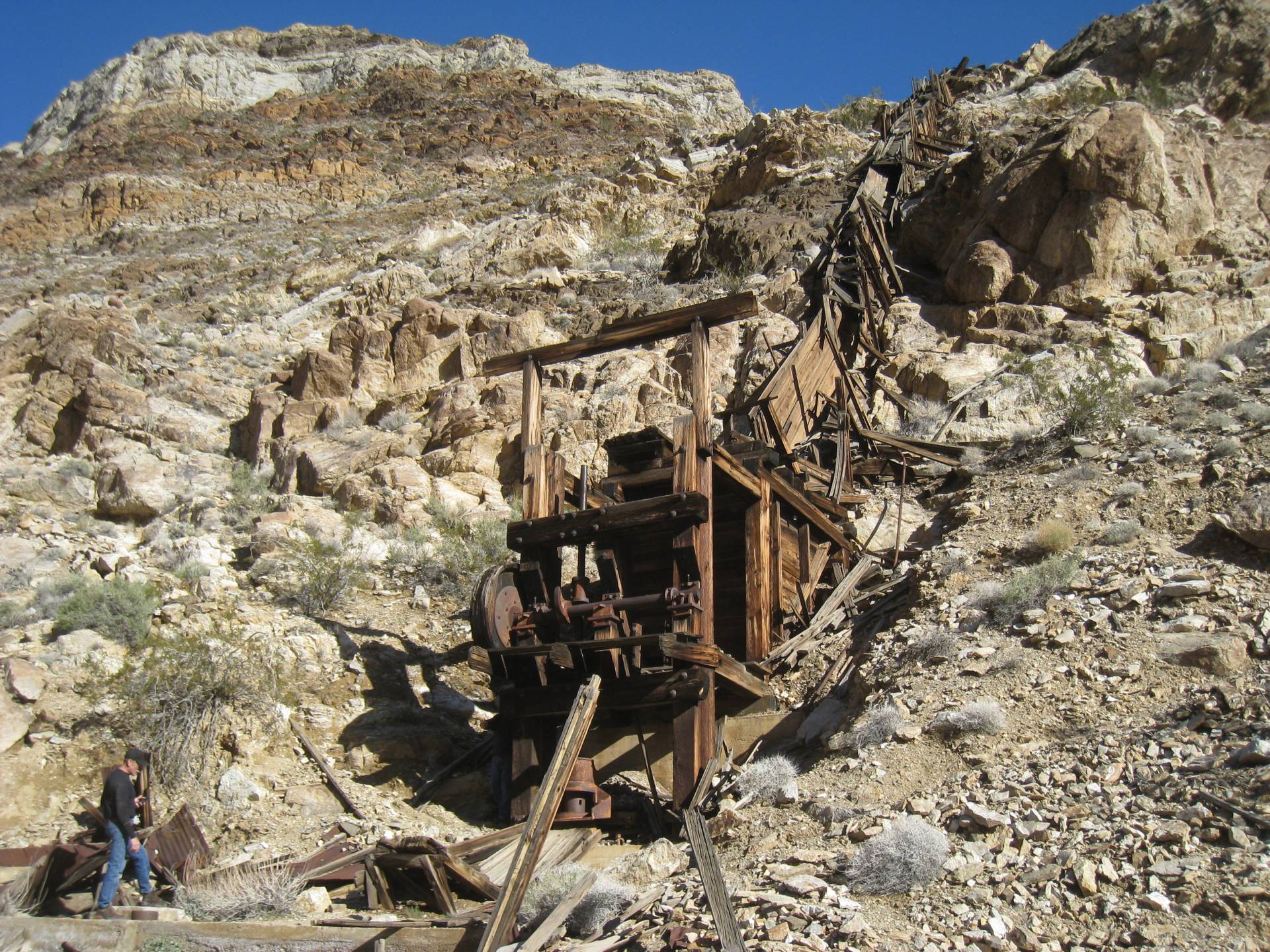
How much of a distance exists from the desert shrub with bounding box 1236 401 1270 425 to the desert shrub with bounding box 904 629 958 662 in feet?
15.2

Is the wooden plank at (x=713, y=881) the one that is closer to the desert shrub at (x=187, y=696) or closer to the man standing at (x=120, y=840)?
the man standing at (x=120, y=840)

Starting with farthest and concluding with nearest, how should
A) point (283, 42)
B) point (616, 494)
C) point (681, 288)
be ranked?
1. point (283, 42)
2. point (681, 288)
3. point (616, 494)

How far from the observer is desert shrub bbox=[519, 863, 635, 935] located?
5887mm

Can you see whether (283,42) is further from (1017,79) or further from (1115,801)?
(1115,801)

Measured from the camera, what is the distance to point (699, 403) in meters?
9.14

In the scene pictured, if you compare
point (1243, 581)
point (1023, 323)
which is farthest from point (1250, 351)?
point (1243, 581)

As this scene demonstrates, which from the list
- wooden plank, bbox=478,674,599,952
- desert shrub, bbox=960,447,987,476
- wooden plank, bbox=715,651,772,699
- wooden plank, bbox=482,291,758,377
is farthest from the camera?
desert shrub, bbox=960,447,987,476

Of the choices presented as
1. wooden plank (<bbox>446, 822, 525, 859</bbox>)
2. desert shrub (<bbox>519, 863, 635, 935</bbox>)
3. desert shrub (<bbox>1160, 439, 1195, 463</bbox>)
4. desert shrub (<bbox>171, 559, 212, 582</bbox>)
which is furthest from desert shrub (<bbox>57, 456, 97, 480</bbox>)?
desert shrub (<bbox>1160, 439, 1195, 463</bbox>)

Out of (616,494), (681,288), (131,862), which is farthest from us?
(681,288)

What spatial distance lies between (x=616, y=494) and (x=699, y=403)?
4.24 ft

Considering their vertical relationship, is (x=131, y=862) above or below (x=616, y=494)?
below

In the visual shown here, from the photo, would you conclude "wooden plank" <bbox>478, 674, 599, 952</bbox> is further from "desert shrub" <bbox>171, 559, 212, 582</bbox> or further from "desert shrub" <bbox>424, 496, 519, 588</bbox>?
"desert shrub" <bbox>171, 559, 212, 582</bbox>

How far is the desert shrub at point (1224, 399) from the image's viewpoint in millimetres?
11852

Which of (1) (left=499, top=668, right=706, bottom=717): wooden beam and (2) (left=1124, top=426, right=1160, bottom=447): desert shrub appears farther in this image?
(2) (left=1124, top=426, right=1160, bottom=447): desert shrub
